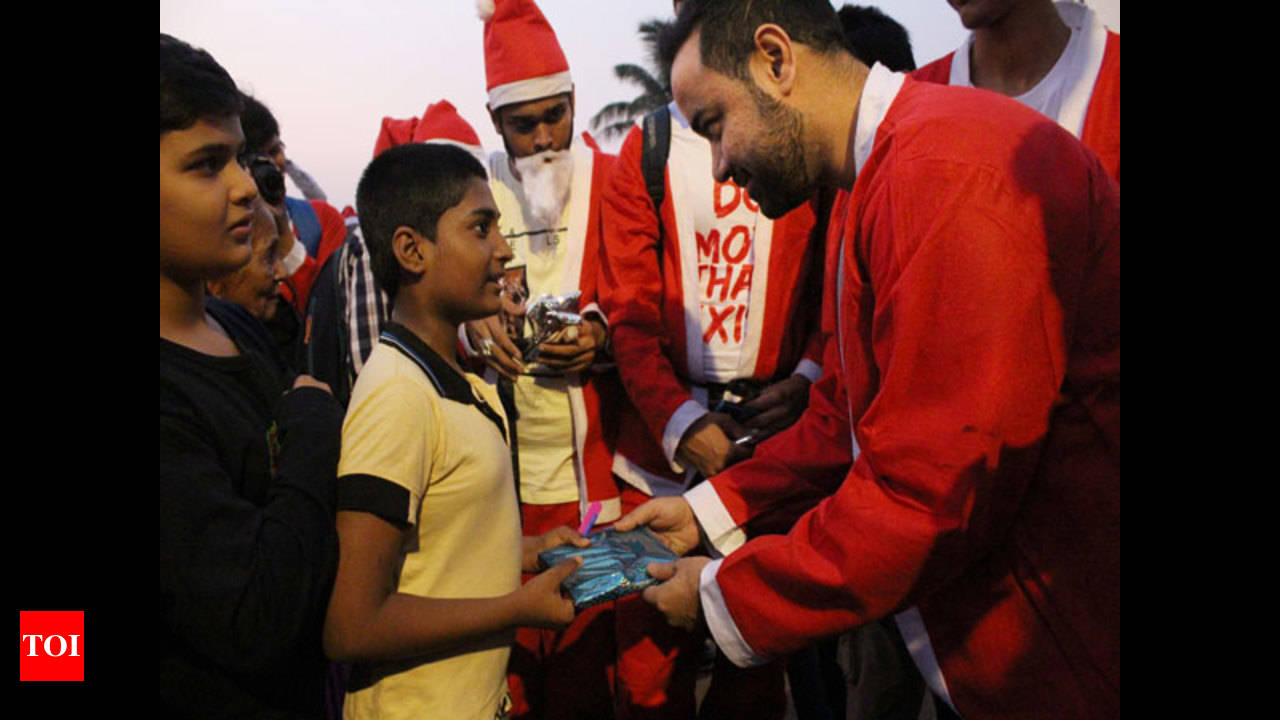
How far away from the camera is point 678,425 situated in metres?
2.96

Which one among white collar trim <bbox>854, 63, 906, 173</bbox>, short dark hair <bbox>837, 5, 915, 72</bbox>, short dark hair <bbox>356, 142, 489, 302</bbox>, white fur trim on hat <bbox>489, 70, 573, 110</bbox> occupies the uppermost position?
short dark hair <bbox>837, 5, 915, 72</bbox>

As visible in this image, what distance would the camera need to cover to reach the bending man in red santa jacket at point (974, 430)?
1412 millimetres

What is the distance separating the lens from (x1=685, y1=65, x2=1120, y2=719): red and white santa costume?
141 cm

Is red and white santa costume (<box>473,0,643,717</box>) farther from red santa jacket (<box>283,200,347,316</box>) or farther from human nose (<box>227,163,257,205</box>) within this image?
human nose (<box>227,163,257,205</box>)

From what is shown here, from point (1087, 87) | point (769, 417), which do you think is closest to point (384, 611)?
point (769, 417)

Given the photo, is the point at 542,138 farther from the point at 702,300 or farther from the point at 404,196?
the point at 404,196

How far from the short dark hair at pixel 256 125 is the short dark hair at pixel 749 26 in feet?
9.44

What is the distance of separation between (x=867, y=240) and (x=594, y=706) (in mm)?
2561

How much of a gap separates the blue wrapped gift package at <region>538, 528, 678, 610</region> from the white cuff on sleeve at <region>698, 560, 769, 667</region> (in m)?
0.18

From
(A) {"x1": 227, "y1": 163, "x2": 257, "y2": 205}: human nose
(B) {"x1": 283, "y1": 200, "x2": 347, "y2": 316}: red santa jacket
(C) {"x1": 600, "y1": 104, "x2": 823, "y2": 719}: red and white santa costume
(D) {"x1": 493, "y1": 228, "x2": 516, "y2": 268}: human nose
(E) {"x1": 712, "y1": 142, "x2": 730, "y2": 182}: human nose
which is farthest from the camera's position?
(B) {"x1": 283, "y1": 200, "x2": 347, "y2": 316}: red santa jacket

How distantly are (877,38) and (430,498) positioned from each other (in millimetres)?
2810

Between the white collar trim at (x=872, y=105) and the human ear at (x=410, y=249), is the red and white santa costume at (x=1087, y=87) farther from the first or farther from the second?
the human ear at (x=410, y=249)

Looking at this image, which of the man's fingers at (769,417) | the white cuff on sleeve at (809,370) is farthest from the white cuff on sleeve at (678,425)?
the white cuff on sleeve at (809,370)

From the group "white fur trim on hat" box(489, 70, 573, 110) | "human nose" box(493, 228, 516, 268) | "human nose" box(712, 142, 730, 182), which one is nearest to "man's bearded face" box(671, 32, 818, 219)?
"human nose" box(712, 142, 730, 182)
